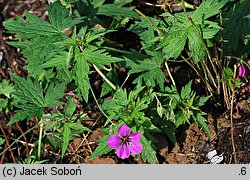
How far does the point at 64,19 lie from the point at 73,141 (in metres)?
0.91

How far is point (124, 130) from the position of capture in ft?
9.57

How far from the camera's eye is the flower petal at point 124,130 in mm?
2897

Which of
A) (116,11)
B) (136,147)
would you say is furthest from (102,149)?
(116,11)

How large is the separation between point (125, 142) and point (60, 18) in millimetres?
904

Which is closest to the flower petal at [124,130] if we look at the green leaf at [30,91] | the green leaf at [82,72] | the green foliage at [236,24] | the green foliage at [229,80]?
the green leaf at [82,72]

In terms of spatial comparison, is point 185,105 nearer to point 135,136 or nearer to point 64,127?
point 135,136

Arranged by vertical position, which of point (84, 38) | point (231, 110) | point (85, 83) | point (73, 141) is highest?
point (84, 38)

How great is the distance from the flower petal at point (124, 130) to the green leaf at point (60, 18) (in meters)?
0.74

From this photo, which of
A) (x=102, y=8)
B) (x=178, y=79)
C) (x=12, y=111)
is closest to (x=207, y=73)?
(x=178, y=79)

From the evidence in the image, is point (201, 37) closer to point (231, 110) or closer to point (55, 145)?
point (231, 110)

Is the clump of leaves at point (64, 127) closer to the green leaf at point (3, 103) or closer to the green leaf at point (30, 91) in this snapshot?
the green leaf at point (30, 91)

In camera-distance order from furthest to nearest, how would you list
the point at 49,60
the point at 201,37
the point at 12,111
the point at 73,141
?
the point at 12,111, the point at 73,141, the point at 49,60, the point at 201,37

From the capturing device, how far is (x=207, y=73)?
3.35m

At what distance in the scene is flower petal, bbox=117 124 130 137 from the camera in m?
2.90
